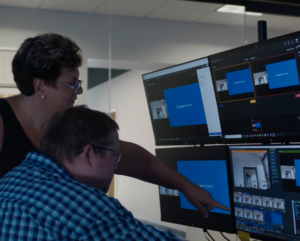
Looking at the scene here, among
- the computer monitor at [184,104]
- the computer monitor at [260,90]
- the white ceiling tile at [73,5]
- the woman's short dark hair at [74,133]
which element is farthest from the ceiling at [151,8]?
the woman's short dark hair at [74,133]

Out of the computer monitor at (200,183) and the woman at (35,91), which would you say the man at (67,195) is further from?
the computer monitor at (200,183)

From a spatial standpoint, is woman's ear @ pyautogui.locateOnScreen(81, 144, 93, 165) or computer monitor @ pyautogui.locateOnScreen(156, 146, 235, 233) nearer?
woman's ear @ pyautogui.locateOnScreen(81, 144, 93, 165)

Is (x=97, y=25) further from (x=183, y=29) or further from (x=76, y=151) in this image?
(x=76, y=151)

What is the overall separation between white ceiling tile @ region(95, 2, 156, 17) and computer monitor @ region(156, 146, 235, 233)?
A: 2.48m

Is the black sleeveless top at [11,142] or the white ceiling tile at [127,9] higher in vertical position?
the white ceiling tile at [127,9]

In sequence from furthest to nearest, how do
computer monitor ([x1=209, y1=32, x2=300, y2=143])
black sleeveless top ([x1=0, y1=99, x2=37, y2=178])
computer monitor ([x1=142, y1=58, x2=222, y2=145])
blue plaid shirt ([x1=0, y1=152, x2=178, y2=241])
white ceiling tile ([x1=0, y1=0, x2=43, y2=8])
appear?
white ceiling tile ([x1=0, y1=0, x2=43, y2=8]) → computer monitor ([x1=142, y1=58, x2=222, y2=145]) → computer monitor ([x1=209, y1=32, x2=300, y2=143]) → black sleeveless top ([x1=0, y1=99, x2=37, y2=178]) → blue plaid shirt ([x1=0, y1=152, x2=178, y2=241])

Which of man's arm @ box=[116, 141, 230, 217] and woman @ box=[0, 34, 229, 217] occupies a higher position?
woman @ box=[0, 34, 229, 217]

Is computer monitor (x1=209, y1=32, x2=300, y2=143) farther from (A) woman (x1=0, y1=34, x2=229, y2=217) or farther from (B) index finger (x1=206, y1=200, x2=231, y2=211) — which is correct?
(A) woman (x1=0, y1=34, x2=229, y2=217)

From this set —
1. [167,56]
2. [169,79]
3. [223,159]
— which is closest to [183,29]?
[167,56]

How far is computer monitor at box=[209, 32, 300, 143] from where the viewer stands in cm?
134

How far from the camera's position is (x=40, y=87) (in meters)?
1.31

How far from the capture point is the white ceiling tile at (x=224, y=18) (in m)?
4.05

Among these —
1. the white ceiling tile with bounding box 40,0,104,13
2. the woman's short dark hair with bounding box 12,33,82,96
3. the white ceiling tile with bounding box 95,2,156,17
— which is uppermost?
the white ceiling tile with bounding box 40,0,104,13

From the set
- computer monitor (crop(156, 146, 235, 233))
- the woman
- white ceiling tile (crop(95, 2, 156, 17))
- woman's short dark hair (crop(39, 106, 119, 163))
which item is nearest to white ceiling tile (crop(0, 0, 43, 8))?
white ceiling tile (crop(95, 2, 156, 17))
